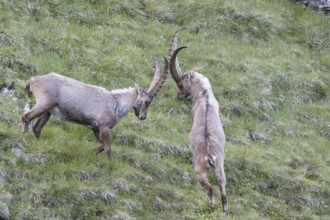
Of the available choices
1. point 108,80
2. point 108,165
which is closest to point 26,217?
point 108,165

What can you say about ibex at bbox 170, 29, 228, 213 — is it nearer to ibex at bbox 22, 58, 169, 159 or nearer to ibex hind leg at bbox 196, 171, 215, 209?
ibex hind leg at bbox 196, 171, 215, 209

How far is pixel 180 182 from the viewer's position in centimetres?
1331

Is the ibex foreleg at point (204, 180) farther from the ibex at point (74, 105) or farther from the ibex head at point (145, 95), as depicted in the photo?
the ibex head at point (145, 95)

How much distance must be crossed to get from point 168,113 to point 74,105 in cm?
406

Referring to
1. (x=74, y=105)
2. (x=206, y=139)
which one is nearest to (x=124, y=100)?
(x=74, y=105)

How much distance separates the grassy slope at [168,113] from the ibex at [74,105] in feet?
1.66

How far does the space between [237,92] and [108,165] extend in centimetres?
601

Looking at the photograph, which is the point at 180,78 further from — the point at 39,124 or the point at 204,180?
the point at 204,180

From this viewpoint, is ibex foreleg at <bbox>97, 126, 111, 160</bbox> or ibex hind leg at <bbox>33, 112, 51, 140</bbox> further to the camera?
ibex hind leg at <bbox>33, 112, 51, 140</bbox>

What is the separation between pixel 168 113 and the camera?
52.4ft

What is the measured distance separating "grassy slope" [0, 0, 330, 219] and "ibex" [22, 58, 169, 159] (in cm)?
51

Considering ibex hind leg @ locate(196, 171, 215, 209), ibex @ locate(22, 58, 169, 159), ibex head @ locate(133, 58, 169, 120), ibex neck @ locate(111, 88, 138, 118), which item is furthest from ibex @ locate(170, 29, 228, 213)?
ibex @ locate(22, 58, 169, 159)

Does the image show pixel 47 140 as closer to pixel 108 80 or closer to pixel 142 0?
pixel 108 80

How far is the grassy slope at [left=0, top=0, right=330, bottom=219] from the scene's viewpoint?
11844 millimetres
